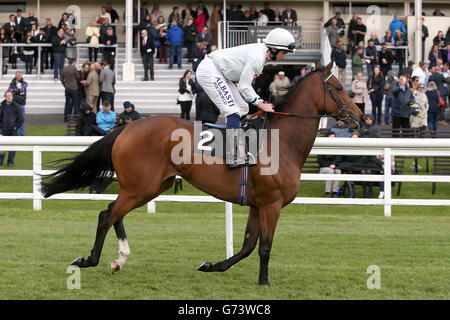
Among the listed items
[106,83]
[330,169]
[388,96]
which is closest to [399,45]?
[388,96]

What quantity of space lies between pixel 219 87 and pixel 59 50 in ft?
50.9

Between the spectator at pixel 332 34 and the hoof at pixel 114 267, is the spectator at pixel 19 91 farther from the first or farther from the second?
the hoof at pixel 114 267

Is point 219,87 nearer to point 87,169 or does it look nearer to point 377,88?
point 87,169

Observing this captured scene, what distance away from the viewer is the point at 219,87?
6824 millimetres

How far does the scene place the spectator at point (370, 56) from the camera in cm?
2100

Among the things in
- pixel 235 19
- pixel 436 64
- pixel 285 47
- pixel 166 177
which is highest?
pixel 235 19

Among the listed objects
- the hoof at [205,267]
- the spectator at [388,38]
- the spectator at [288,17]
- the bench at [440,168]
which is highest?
the spectator at [288,17]

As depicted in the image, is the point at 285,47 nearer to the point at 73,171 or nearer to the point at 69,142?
the point at 73,171

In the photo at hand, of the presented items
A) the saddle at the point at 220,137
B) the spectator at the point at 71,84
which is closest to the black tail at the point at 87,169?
the saddle at the point at 220,137

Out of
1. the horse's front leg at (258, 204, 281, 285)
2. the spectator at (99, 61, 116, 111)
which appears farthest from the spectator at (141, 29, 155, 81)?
Result: the horse's front leg at (258, 204, 281, 285)

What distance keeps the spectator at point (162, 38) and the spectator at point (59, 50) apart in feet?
10.1

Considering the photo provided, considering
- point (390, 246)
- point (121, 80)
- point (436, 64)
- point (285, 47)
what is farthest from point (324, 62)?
point (285, 47)

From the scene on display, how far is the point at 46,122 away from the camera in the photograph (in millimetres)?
19422

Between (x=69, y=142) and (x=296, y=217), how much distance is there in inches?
130
